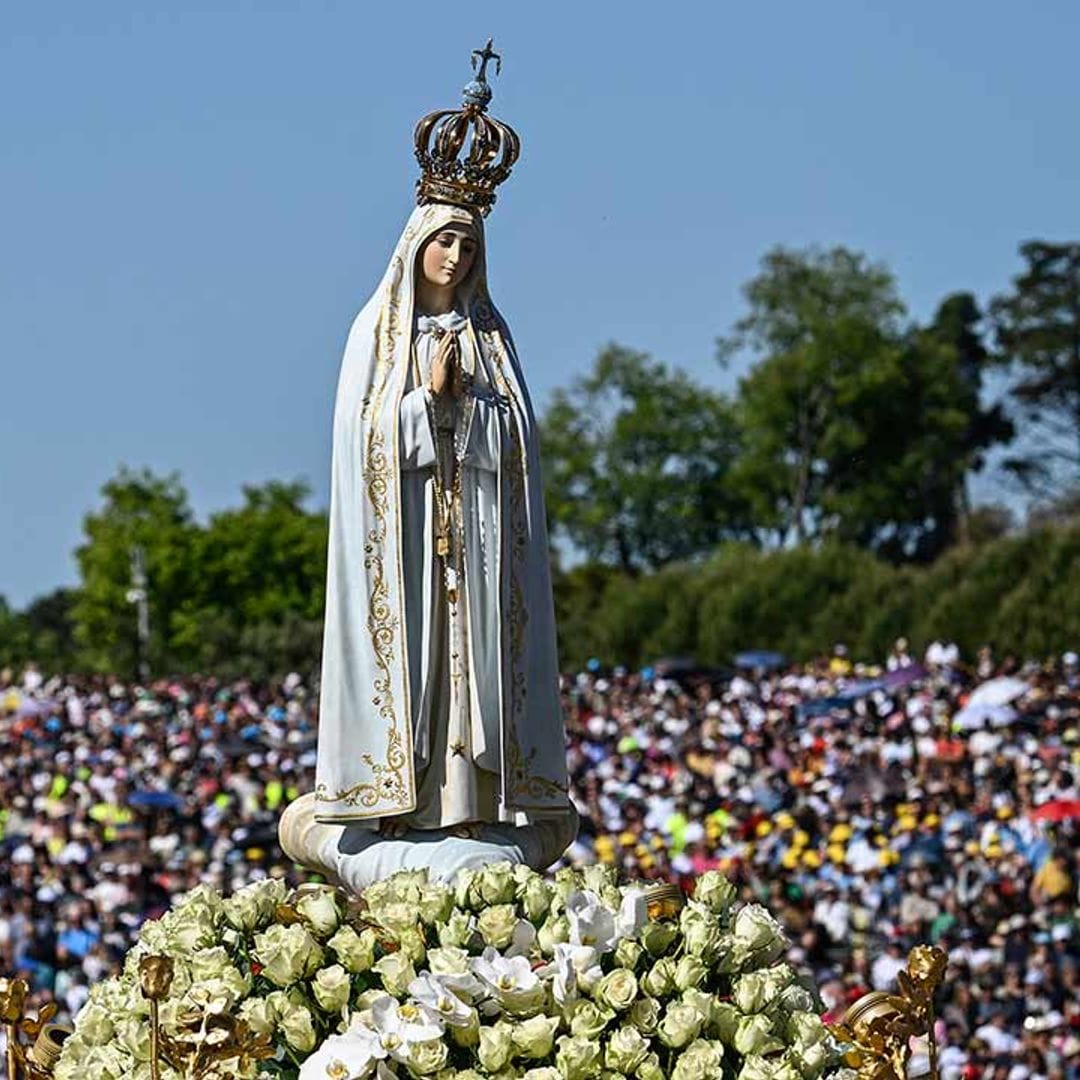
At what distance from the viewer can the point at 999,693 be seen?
27.7 m

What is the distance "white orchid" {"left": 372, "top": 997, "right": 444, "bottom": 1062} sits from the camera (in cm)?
539

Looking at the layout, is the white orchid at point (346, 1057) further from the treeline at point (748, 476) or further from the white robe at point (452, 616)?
the treeline at point (748, 476)

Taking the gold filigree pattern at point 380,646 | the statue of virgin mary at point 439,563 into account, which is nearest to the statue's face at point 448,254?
the statue of virgin mary at point 439,563

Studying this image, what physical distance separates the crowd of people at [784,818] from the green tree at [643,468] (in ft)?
135

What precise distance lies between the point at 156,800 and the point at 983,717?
832 cm

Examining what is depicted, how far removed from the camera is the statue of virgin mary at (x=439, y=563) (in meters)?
7.09

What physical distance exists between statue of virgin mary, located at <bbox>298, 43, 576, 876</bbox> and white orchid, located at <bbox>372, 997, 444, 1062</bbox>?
5.02 feet

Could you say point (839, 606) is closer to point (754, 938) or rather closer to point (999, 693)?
point (999, 693)

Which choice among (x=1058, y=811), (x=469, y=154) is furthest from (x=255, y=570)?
(x=469, y=154)

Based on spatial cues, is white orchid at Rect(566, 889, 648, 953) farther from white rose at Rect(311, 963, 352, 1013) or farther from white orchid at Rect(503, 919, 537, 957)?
white rose at Rect(311, 963, 352, 1013)

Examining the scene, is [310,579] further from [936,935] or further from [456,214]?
[456,214]

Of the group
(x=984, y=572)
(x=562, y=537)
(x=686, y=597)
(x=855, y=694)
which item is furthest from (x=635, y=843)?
(x=562, y=537)

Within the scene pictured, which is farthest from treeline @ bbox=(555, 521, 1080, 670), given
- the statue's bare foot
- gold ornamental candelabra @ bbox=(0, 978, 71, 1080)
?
gold ornamental candelabra @ bbox=(0, 978, 71, 1080)

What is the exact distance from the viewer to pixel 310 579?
81438 mm
